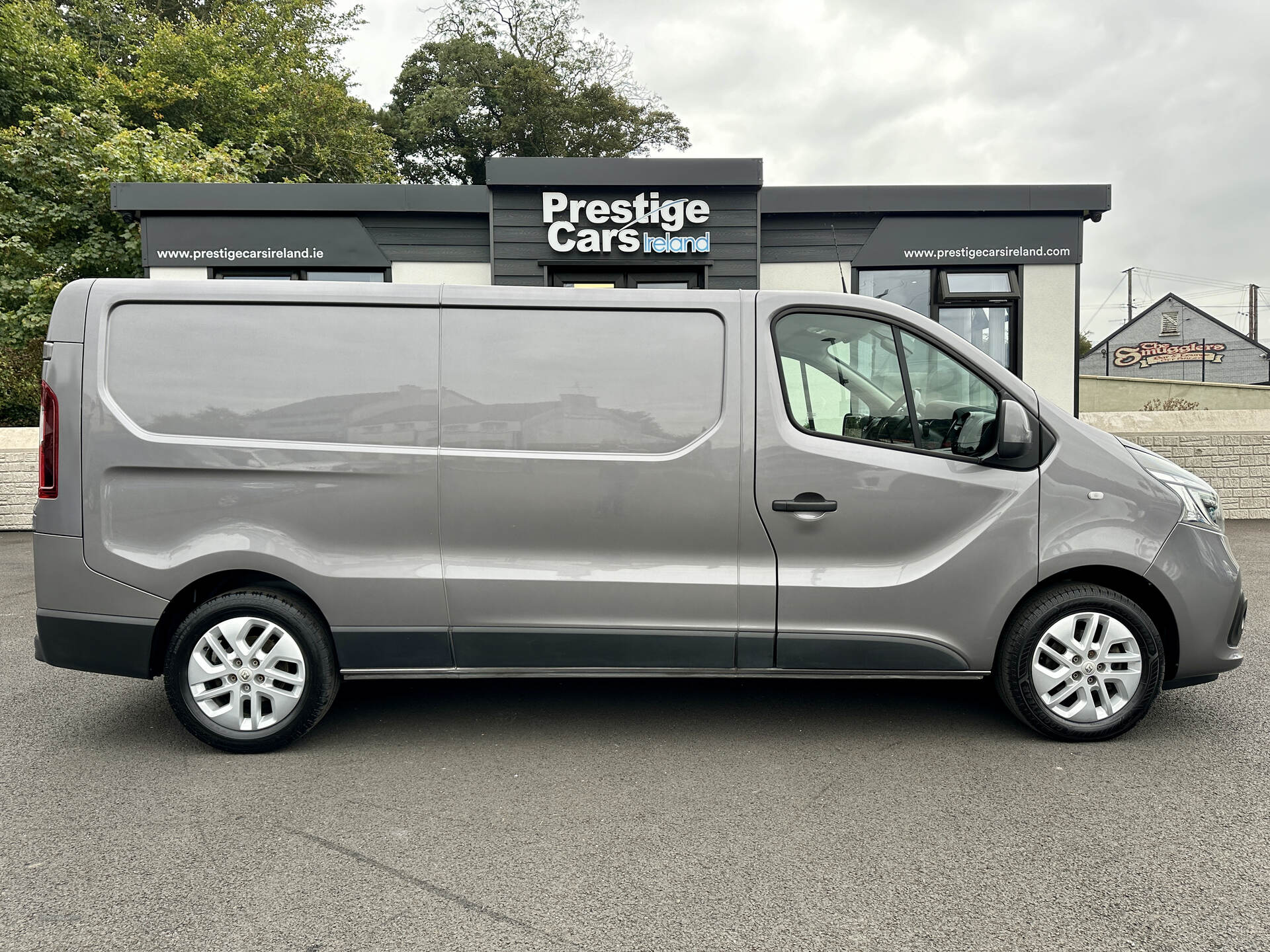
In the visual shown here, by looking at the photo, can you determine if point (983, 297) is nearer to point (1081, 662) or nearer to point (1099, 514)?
point (1099, 514)

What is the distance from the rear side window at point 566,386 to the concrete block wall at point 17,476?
32.6 feet

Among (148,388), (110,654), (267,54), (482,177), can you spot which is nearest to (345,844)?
(110,654)

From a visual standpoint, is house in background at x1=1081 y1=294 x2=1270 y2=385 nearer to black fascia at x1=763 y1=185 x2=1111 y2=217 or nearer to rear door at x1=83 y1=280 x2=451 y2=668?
black fascia at x1=763 y1=185 x2=1111 y2=217

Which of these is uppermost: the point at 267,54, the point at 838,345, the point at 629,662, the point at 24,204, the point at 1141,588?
the point at 267,54

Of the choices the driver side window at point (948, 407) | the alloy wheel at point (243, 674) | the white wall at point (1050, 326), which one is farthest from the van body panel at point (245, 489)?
the white wall at point (1050, 326)

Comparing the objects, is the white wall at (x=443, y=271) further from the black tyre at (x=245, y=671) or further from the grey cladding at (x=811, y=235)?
the black tyre at (x=245, y=671)

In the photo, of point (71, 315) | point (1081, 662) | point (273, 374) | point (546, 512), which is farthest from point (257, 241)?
point (1081, 662)

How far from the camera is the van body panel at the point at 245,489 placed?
355cm

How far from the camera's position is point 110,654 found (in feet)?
11.8

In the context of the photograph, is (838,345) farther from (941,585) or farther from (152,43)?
(152,43)

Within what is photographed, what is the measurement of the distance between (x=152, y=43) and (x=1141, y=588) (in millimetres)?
24060

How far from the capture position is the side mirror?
3527 millimetres

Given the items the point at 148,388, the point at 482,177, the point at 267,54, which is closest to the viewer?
the point at 148,388

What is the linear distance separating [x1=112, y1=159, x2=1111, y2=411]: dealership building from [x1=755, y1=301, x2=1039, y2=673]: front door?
25.1 ft
